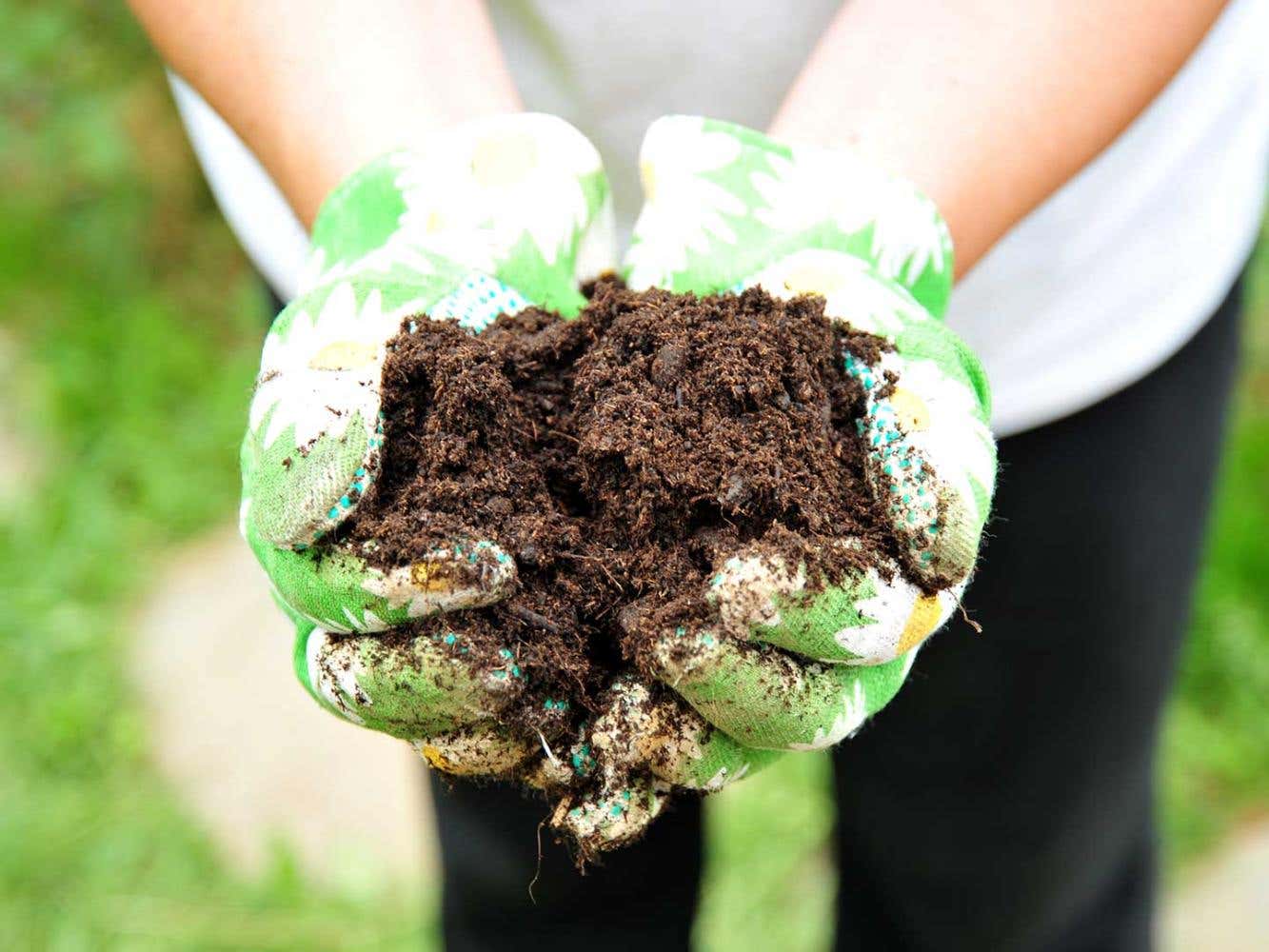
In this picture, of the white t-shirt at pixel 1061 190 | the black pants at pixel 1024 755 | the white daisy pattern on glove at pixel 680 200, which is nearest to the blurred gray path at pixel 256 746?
the black pants at pixel 1024 755

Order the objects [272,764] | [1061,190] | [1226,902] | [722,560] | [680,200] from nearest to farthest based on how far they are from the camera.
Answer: [722,560] < [680,200] < [1061,190] < [1226,902] < [272,764]

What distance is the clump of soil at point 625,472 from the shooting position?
3.28ft

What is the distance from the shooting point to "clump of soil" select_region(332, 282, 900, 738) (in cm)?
100

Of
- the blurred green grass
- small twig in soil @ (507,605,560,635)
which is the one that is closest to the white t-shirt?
small twig in soil @ (507,605,560,635)

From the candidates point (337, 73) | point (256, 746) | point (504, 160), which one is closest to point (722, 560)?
point (504, 160)

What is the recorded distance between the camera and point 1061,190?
1.40 m

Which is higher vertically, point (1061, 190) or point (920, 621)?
point (1061, 190)

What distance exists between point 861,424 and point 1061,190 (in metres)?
0.52

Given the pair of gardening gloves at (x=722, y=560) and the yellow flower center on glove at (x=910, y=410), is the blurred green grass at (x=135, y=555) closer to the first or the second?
the pair of gardening gloves at (x=722, y=560)

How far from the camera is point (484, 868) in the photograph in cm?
167

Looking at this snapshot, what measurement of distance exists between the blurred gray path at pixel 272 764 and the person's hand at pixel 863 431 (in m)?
1.52

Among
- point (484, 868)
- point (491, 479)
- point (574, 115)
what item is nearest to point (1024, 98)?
point (574, 115)

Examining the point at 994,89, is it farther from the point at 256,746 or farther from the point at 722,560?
the point at 256,746

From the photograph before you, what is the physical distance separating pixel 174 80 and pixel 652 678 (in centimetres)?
103
